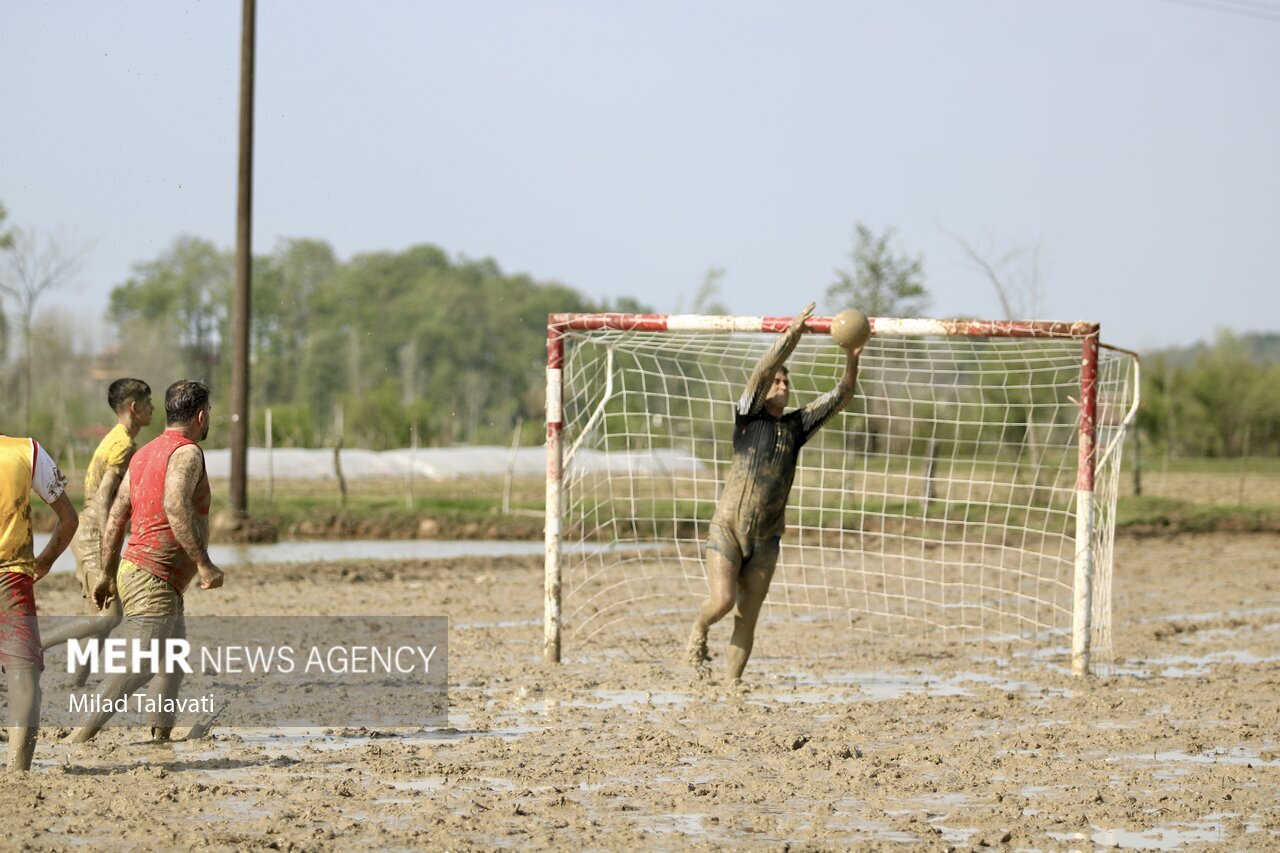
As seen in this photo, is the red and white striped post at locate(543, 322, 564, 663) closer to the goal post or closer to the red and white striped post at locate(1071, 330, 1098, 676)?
the goal post

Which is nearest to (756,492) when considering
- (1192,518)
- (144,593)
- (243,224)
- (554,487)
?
(554,487)

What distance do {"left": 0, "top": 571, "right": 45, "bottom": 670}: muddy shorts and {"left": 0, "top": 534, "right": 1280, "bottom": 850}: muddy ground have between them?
515mm

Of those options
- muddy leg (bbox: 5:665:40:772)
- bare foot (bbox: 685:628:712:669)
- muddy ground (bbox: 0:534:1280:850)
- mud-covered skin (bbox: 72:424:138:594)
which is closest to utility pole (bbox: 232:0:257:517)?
muddy ground (bbox: 0:534:1280:850)

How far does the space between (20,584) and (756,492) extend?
4417 mm

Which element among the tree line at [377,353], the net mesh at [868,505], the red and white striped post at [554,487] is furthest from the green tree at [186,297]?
the red and white striped post at [554,487]

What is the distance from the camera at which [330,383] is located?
2906 inches

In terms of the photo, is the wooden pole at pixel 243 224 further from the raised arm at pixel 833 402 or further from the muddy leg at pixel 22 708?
the muddy leg at pixel 22 708

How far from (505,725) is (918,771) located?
7.32ft

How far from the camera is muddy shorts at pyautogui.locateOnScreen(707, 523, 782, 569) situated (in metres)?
8.95

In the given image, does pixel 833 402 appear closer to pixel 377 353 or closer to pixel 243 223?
pixel 243 223

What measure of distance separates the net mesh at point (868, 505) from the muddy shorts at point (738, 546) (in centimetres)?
135

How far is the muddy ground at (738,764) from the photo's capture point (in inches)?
219

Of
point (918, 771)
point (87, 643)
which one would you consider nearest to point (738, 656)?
point (918, 771)

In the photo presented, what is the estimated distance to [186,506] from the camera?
6598 mm
